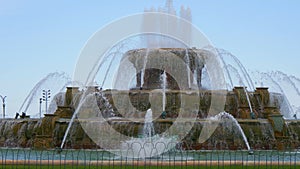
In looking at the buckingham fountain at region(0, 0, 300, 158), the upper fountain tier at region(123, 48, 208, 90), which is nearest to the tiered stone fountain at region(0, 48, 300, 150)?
the buckingham fountain at region(0, 0, 300, 158)

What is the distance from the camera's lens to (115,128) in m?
18.6

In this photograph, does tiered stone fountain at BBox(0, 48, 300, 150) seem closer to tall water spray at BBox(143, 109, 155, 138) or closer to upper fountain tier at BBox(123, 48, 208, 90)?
tall water spray at BBox(143, 109, 155, 138)

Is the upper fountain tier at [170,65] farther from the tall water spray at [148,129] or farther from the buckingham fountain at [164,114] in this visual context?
the tall water spray at [148,129]

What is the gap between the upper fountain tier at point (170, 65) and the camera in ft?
90.0

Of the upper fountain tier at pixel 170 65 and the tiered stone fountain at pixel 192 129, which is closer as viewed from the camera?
the tiered stone fountain at pixel 192 129

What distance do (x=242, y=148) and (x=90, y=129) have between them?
5.55 metres

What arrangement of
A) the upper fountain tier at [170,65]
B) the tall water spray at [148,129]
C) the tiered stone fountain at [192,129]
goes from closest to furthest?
1. the tall water spray at [148,129]
2. the tiered stone fountain at [192,129]
3. the upper fountain tier at [170,65]

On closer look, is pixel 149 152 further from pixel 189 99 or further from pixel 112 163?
pixel 189 99

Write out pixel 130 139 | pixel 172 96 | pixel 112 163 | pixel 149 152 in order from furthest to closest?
pixel 172 96 → pixel 130 139 → pixel 149 152 → pixel 112 163

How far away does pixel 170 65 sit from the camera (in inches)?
1085

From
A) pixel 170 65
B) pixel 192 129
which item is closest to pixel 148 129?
pixel 192 129

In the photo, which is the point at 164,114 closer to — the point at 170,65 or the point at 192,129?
the point at 192,129

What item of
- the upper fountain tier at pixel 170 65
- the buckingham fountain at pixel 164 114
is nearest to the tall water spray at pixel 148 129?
the buckingham fountain at pixel 164 114

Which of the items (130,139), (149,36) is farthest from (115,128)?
(149,36)
